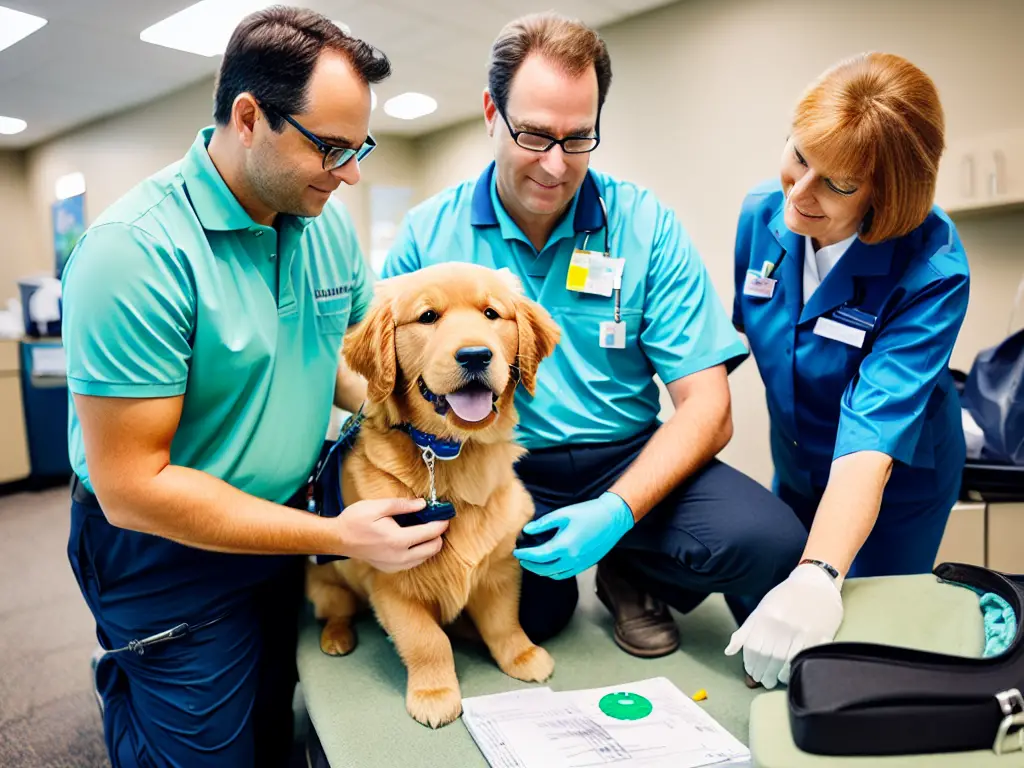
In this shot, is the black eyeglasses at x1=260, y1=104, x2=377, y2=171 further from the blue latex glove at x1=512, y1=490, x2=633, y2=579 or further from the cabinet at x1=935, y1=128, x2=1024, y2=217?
the cabinet at x1=935, y1=128, x2=1024, y2=217

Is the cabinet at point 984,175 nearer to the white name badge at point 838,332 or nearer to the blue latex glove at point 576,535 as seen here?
the white name badge at point 838,332

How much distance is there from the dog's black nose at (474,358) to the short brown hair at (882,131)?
0.77 m

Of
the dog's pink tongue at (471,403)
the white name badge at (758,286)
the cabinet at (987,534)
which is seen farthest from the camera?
the cabinet at (987,534)

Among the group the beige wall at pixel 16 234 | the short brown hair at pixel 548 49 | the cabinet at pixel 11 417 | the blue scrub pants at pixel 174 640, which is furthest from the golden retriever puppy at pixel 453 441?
the cabinet at pixel 11 417

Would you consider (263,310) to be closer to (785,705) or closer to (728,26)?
(785,705)

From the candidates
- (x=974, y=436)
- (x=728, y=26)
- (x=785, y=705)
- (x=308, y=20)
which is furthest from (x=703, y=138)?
(x=785, y=705)

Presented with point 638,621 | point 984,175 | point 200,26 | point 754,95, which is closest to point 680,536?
point 638,621

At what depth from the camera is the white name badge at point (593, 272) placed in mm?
1590

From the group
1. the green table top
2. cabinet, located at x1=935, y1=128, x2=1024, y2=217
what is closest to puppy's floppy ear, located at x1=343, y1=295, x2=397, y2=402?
the green table top

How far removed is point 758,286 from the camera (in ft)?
5.37

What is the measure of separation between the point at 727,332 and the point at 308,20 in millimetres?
1115

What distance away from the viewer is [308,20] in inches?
48.4

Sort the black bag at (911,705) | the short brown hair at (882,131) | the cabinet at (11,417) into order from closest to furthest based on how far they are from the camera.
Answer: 1. the black bag at (911,705)
2. the short brown hair at (882,131)
3. the cabinet at (11,417)

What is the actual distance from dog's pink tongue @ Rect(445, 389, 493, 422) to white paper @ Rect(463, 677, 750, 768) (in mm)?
575
